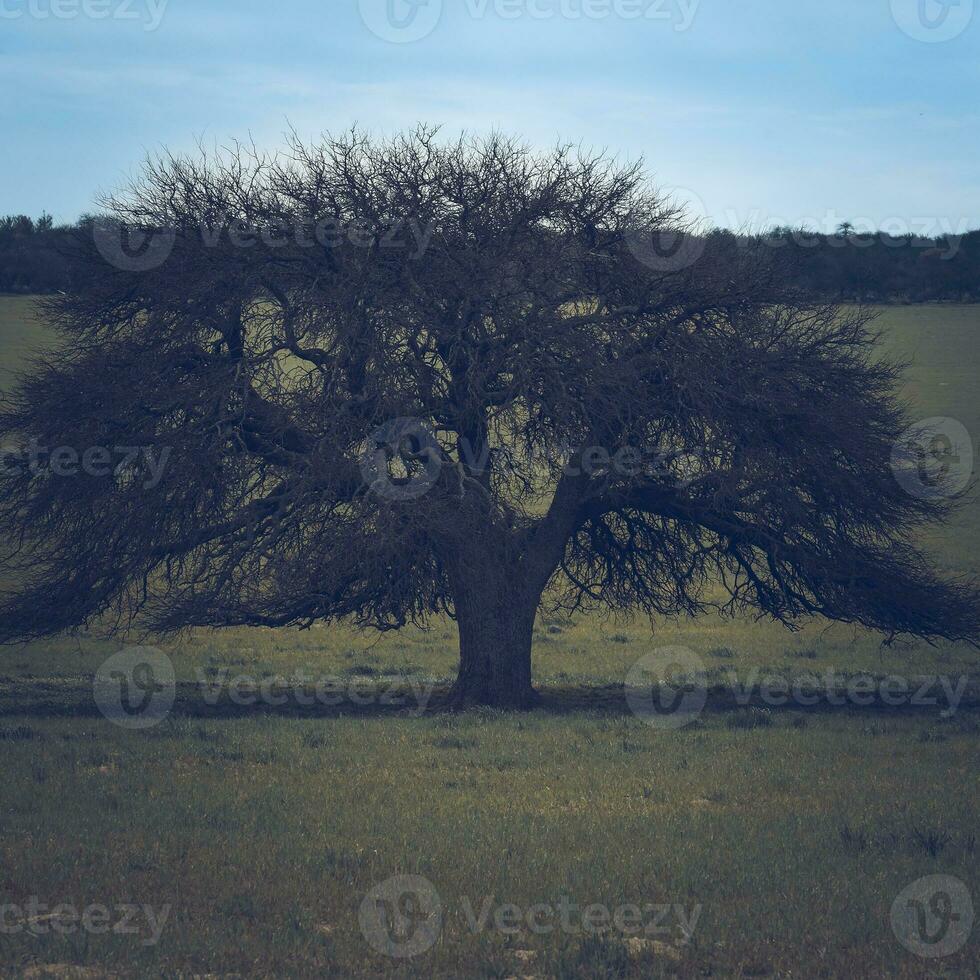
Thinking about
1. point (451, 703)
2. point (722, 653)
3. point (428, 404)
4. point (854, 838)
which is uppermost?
point (428, 404)

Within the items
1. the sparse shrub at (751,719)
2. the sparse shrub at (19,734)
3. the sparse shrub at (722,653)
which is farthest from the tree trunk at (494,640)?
the sparse shrub at (722,653)

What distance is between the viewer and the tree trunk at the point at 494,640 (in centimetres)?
1830

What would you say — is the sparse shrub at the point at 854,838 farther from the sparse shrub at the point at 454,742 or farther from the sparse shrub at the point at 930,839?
the sparse shrub at the point at 454,742

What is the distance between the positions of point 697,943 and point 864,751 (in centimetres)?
757

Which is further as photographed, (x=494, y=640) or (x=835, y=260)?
(x=835, y=260)

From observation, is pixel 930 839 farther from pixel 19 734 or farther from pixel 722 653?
pixel 722 653

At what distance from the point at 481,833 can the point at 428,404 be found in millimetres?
8256

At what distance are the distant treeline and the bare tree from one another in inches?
64.7

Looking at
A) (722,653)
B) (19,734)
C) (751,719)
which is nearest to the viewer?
(19,734)

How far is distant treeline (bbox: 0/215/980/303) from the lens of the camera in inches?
784

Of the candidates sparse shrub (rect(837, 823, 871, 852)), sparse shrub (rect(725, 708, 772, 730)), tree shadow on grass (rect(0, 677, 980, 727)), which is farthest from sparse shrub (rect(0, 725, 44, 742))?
sparse shrub (rect(837, 823, 871, 852))

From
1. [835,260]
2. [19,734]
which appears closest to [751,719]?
[19,734]

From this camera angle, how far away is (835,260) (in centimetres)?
6091

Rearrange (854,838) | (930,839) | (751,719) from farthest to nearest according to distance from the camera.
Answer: (751,719), (854,838), (930,839)
